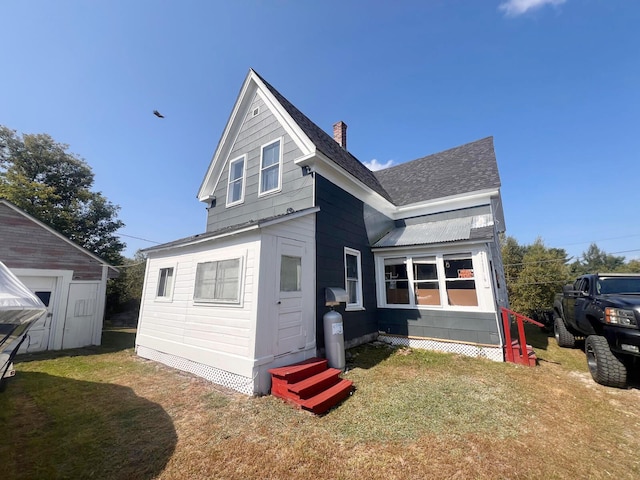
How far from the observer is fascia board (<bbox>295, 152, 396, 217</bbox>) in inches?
284

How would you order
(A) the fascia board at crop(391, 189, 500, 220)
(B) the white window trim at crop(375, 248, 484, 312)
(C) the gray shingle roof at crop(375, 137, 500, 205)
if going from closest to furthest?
(B) the white window trim at crop(375, 248, 484, 312) < (A) the fascia board at crop(391, 189, 500, 220) < (C) the gray shingle roof at crop(375, 137, 500, 205)

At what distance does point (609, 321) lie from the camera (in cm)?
497

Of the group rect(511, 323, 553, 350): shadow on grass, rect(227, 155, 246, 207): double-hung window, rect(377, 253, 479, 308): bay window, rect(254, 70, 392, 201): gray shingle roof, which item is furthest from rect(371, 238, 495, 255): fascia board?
rect(227, 155, 246, 207): double-hung window

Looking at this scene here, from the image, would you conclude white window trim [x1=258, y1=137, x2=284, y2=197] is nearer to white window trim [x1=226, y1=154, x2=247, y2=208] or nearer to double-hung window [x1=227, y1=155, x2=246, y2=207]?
white window trim [x1=226, y1=154, x2=247, y2=208]

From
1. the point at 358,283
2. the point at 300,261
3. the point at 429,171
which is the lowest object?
the point at 358,283

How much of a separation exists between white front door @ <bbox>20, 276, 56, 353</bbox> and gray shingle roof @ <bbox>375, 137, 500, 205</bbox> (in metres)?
14.5

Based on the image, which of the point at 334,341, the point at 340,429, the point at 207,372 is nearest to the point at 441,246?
the point at 334,341

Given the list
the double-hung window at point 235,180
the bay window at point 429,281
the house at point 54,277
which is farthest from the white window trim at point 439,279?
the house at point 54,277

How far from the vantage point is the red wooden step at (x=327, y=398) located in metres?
3.99

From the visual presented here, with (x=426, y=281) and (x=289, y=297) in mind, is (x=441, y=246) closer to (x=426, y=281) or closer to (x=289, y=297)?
(x=426, y=281)

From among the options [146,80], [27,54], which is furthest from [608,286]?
[27,54]

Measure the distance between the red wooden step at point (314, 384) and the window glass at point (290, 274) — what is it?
1.92 metres

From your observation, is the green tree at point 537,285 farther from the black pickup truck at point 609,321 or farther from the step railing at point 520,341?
the step railing at point 520,341

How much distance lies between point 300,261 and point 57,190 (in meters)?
26.2
